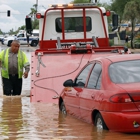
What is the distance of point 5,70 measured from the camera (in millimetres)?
14445

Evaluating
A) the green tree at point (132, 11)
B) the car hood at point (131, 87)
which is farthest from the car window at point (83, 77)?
the green tree at point (132, 11)

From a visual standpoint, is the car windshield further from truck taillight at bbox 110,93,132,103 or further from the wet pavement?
the wet pavement

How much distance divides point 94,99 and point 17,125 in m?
1.61

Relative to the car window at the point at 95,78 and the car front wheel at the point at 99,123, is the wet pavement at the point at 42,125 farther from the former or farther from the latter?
the car window at the point at 95,78

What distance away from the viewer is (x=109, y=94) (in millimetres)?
8172

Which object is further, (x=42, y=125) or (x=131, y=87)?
(x=42, y=125)

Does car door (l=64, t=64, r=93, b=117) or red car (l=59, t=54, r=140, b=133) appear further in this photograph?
car door (l=64, t=64, r=93, b=117)

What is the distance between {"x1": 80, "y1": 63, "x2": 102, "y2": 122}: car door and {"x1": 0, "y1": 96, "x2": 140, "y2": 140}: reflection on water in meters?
0.24

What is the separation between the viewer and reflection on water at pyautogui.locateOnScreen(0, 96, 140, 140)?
8195mm

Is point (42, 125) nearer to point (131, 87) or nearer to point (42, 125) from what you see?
point (42, 125)

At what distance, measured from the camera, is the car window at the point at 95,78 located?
29.1 feet

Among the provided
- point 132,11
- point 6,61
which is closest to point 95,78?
point 6,61

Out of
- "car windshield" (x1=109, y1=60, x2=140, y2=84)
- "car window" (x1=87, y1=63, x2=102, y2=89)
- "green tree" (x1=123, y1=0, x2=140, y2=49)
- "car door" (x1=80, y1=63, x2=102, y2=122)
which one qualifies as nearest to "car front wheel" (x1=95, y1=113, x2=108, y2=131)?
"car door" (x1=80, y1=63, x2=102, y2=122)

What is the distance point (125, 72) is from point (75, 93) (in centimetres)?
151
